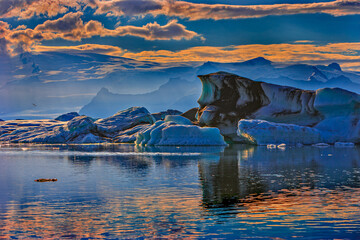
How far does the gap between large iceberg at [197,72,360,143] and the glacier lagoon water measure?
3339 centimetres

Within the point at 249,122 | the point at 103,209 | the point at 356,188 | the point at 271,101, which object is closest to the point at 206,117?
the point at 271,101

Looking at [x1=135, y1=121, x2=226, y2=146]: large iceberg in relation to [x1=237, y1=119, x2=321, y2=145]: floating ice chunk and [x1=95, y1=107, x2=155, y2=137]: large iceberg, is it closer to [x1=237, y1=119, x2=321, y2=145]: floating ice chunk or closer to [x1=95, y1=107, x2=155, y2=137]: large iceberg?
[x1=237, y1=119, x2=321, y2=145]: floating ice chunk

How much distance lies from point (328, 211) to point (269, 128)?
1699 inches

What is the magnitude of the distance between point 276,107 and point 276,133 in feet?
34.0

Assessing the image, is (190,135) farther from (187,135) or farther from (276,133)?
(276,133)

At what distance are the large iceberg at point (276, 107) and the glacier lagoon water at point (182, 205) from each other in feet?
110

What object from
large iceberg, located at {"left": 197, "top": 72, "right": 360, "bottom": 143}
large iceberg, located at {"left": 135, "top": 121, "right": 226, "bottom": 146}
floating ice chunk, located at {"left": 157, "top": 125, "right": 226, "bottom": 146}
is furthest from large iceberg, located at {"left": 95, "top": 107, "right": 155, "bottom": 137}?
floating ice chunk, located at {"left": 157, "top": 125, "right": 226, "bottom": 146}

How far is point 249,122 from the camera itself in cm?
5634

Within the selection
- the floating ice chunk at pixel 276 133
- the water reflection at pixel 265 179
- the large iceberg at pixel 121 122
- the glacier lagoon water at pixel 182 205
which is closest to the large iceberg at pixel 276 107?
the floating ice chunk at pixel 276 133

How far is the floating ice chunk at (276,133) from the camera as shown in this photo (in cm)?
5638

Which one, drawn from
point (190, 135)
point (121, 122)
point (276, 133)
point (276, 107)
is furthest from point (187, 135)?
point (121, 122)

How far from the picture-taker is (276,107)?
66500 mm

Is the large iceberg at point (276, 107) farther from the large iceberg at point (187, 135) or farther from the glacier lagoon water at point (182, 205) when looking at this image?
the glacier lagoon water at point (182, 205)

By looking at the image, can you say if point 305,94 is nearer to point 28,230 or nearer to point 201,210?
point 201,210
